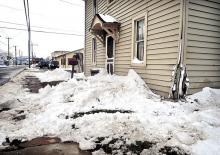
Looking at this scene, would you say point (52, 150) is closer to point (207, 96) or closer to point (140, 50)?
point (207, 96)

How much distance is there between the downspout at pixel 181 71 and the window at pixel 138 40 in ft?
6.97

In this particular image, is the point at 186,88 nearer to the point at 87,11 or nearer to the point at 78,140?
the point at 78,140

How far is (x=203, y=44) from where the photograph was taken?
663 cm

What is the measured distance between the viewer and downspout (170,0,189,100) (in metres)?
6.18

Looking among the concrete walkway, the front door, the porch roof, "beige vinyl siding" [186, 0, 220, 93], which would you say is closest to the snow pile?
the front door

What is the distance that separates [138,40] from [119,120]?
501 centimetres

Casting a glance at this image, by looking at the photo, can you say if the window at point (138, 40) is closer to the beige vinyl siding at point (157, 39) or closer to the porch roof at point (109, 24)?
the beige vinyl siding at point (157, 39)

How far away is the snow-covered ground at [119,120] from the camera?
3.55 metres

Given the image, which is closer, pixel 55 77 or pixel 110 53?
pixel 110 53

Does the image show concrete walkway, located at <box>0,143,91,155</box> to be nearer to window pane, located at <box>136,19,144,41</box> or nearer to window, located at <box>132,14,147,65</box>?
window, located at <box>132,14,147,65</box>

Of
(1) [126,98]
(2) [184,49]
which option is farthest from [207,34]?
(1) [126,98]

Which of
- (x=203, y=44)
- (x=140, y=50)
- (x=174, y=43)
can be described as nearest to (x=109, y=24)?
(x=140, y=50)

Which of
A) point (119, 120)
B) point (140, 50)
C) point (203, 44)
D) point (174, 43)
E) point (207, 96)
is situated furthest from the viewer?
point (140, 50)

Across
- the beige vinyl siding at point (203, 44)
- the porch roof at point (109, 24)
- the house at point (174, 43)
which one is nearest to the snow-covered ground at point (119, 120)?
the beige vinyl siding at point (203, 44)
